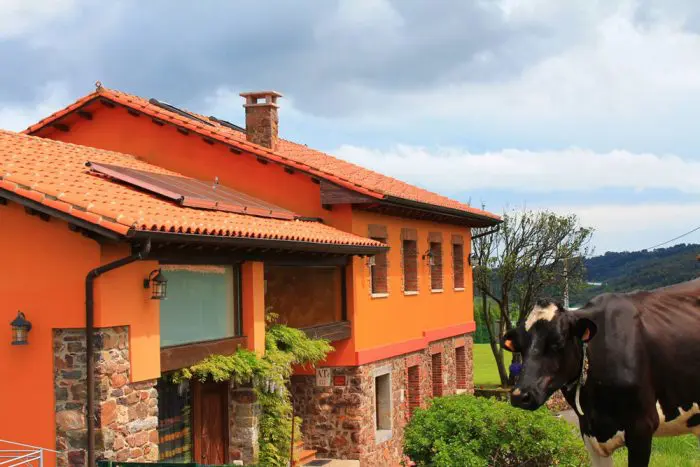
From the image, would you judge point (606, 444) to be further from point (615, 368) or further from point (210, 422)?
point (210, 422)

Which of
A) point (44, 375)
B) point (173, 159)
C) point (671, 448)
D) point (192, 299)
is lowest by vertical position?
point (671, 448)

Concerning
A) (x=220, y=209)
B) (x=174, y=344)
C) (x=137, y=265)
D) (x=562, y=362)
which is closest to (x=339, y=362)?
(x=220, y=209)

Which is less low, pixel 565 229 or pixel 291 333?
pixel 565 229

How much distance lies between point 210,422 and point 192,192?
366 cm

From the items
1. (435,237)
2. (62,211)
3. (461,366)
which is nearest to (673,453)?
(62,211)

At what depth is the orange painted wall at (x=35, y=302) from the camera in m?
10.1

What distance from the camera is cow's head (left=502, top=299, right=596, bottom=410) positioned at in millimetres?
5418

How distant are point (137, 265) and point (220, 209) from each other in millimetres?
2990

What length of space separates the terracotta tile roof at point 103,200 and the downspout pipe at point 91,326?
43cm

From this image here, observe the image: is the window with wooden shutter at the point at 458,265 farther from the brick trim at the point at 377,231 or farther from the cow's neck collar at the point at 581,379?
the cow's neck collar at the point at 581,379

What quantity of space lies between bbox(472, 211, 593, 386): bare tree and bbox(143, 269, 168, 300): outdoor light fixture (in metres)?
25.6

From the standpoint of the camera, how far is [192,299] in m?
12.1

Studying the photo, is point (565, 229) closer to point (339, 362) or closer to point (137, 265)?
point (339, 362)

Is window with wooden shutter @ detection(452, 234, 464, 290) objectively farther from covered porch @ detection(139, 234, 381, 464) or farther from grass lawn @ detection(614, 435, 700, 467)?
grass lawn @ detection(614, 435, 700, 467)
